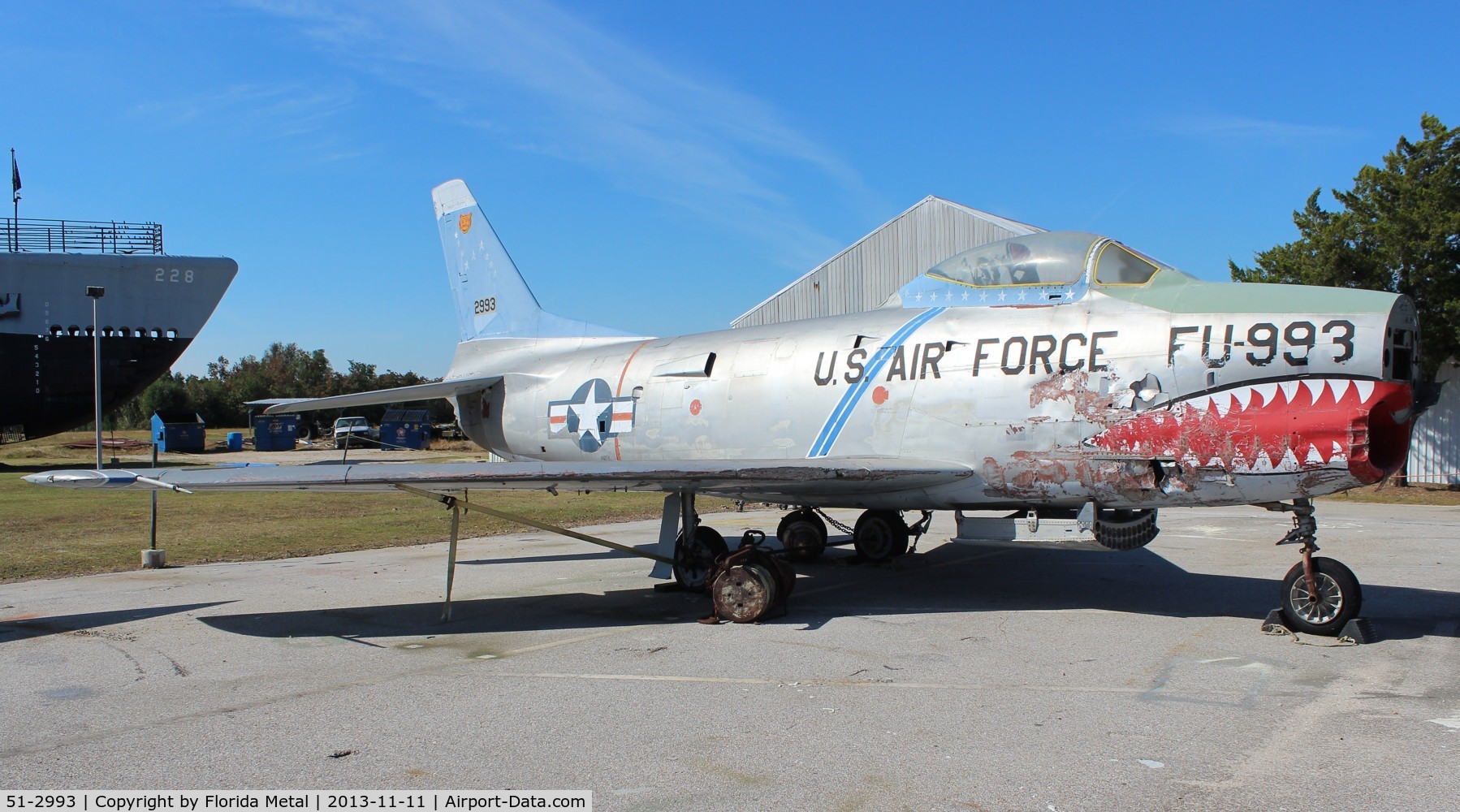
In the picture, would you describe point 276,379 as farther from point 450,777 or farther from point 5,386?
point 450,777

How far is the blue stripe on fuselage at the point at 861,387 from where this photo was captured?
9281 mm

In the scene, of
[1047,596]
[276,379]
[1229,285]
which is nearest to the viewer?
[1229,285]

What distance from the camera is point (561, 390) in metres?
12.5

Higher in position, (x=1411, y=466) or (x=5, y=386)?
(x=5, y=386)

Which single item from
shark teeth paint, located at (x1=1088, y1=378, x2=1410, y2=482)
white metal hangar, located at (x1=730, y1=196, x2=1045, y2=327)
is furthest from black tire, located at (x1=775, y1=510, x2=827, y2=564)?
white metal hangar, located at (x1=730, y1=196, x2=1045, y2=327)

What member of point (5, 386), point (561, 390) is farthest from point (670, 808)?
point (5, 386)

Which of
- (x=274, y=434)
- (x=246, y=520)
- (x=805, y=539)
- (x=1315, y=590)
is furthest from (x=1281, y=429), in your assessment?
(x=274, y=434)

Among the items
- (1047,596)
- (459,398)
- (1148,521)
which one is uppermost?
(459,398)

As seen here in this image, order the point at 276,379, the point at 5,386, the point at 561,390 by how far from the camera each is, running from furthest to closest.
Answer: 1. the point at 276,379
2. the point at 5,386
3. the point at 561,390

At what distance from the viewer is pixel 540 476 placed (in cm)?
812

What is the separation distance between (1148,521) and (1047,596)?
5.91 ft

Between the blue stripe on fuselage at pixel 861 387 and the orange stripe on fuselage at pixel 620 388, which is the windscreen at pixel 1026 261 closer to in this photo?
the blue stripe on fuselage at pixel 861 387

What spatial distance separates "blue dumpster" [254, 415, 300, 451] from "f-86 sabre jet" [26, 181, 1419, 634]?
2072 inches
